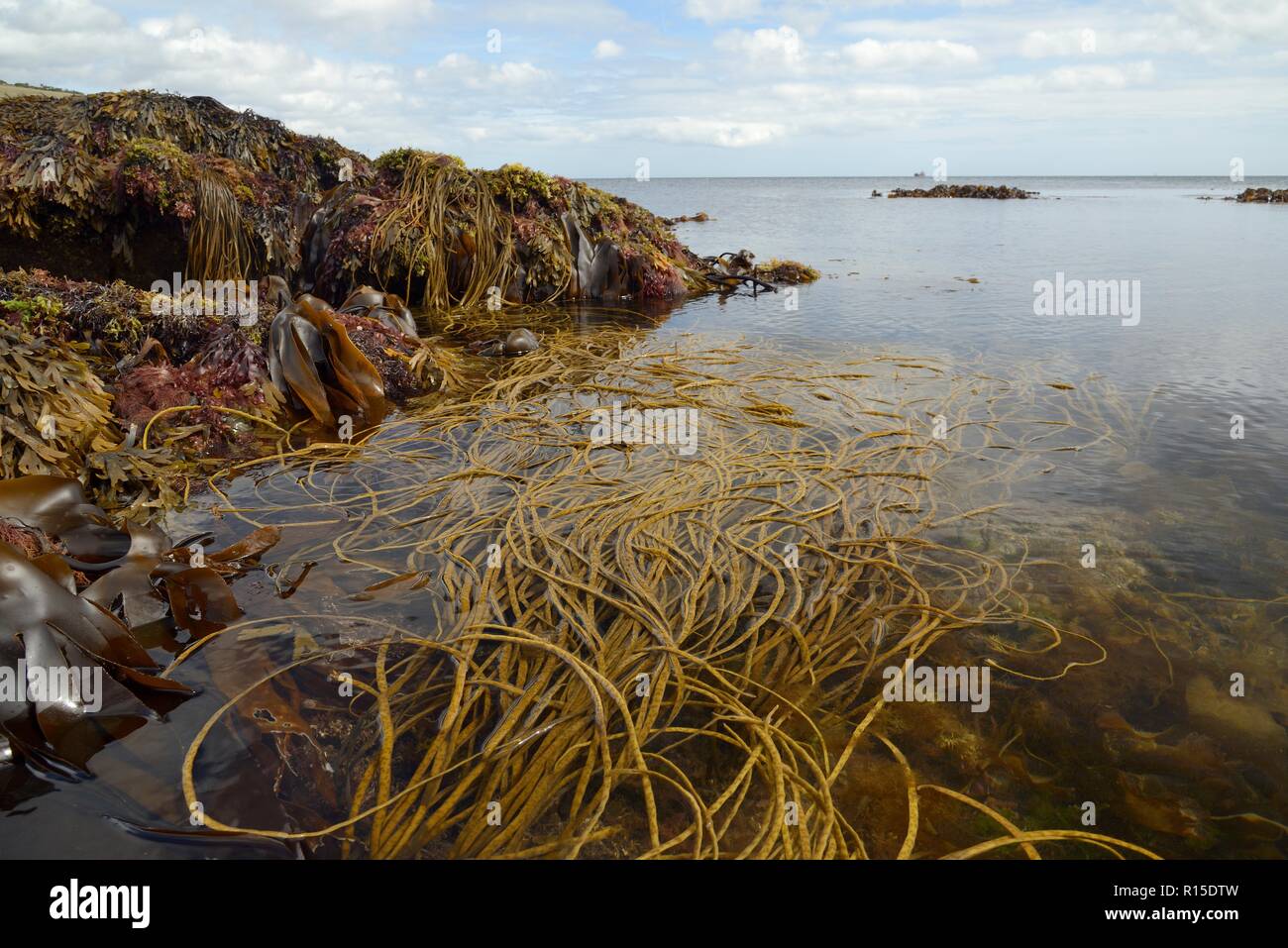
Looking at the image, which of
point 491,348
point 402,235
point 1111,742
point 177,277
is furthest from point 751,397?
point 177,277

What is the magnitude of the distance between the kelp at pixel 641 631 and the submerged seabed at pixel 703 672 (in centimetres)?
1

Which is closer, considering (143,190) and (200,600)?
(200,600)

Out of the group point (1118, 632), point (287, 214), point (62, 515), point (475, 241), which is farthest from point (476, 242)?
point (1118, 632)

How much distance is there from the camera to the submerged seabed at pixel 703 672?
1.80 m

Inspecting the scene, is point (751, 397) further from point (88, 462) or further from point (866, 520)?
point (88, 462)

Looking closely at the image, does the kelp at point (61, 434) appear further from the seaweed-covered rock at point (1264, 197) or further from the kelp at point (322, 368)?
the seaweed-covered rock at point (1264, 197)

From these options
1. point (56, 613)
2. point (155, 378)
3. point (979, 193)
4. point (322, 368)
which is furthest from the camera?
point (979, 193)

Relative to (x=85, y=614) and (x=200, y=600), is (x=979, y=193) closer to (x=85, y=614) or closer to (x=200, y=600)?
(x=200, y=600)

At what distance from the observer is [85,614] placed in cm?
221

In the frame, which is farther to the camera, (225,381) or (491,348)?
(491,348)

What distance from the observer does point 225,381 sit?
15.4 ft

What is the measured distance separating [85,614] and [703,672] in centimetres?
195

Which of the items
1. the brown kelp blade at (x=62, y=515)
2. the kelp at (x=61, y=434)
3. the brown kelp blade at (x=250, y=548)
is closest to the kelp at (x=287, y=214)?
the kelp at (x=61, y=434)

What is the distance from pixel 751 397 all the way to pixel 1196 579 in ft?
9.64
